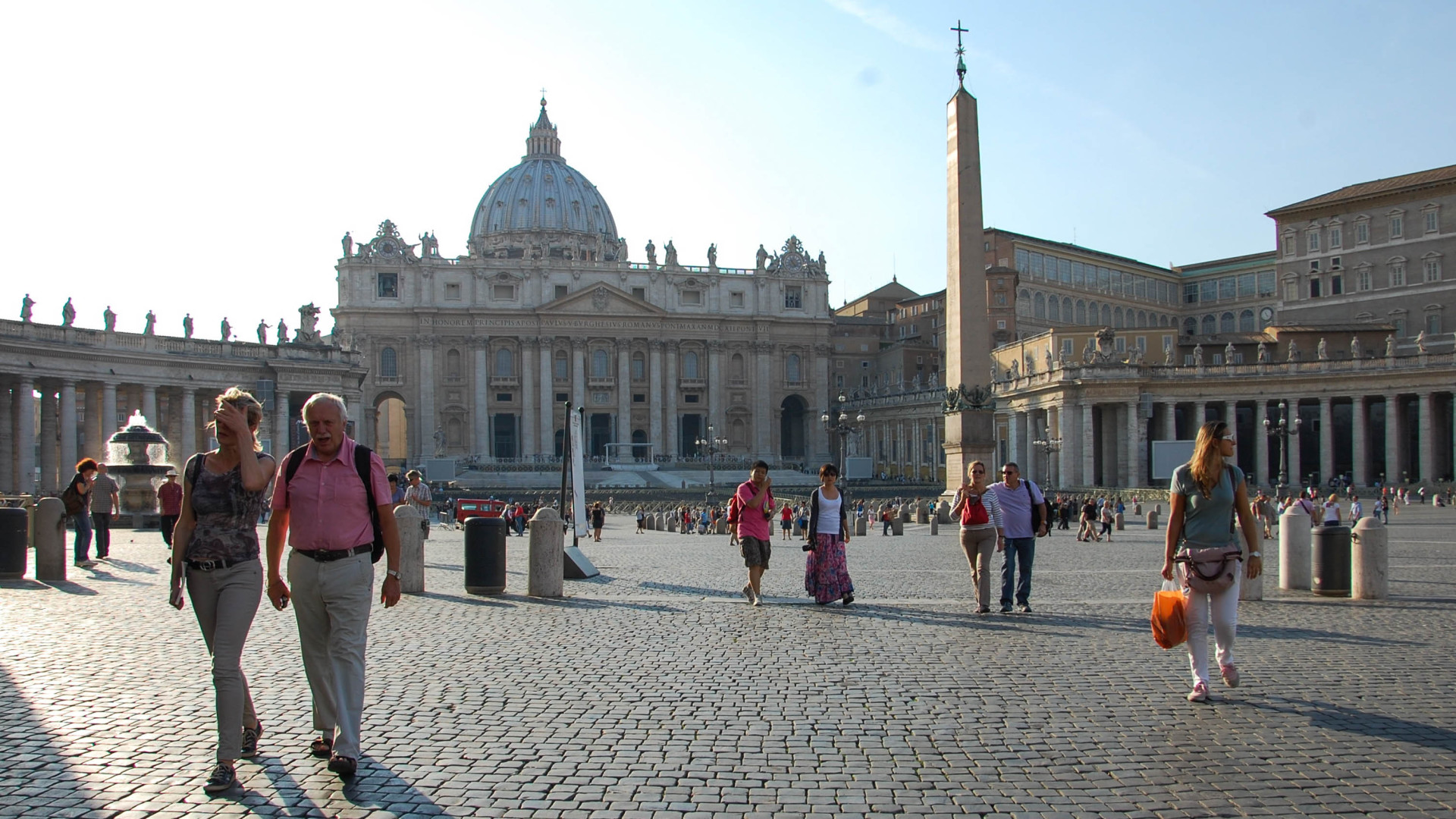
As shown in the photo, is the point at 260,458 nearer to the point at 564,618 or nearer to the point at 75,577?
the point at 564,618

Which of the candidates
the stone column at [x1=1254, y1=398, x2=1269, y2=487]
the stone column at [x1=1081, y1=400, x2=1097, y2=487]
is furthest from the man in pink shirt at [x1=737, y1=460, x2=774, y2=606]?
the stone column at [x1=1254, y1=398, x2=1269, y2=487]

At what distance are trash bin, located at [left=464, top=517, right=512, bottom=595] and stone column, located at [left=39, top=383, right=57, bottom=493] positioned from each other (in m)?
37.1

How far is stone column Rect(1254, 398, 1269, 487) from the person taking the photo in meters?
54.3

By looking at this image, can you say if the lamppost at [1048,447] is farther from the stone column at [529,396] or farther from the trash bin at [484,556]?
the trash bin at [484,556]

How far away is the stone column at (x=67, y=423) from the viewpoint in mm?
44344

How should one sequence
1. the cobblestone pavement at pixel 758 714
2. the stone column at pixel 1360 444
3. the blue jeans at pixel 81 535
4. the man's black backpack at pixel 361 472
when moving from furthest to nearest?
the stone column at pixel 1360 444
the blue jeans at pixel 81 535
the man's black backpack at pixel 361 472
the cobblestone pavement at pixel 758 714

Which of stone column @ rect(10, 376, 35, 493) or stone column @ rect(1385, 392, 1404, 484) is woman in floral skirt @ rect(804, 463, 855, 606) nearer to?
stone column @ rect(10, 376, 35, 493)

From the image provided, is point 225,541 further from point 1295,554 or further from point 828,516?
point 1295,554

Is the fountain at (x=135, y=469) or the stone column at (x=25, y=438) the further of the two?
the stone column at (x=25, y=438)

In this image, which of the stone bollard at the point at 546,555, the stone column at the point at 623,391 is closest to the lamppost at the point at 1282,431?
the stone bollard at the point at 546,555

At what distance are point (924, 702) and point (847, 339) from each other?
321 ft

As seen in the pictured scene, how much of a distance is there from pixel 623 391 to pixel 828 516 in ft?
273

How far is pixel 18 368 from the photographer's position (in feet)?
137

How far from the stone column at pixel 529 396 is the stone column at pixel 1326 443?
57688 millimetres
